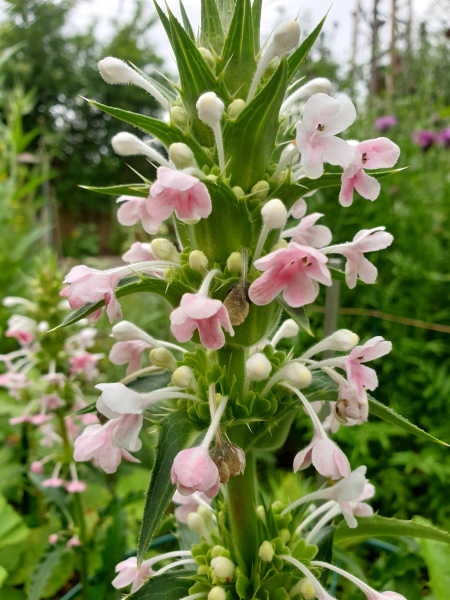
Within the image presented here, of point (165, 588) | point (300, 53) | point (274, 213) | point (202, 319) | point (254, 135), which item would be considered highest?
point (300, 53)

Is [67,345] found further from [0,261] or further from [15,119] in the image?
[15,119]

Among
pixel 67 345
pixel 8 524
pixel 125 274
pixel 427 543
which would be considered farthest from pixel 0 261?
pixel 427 543

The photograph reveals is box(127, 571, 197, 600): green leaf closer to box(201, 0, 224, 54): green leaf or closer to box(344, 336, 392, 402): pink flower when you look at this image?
box(344, 336, 392, 402): pink flower

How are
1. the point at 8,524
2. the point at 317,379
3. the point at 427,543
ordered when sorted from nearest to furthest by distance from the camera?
the point at 317,379
the point at 427,543
the point at 8,524

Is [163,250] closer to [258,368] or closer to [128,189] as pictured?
[128,189]

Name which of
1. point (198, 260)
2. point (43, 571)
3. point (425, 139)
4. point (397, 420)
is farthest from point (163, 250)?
point (425, 139)

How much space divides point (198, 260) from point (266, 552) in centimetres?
53

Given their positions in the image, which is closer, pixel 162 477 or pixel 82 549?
pixel 162 477

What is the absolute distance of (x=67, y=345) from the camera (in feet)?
5.86

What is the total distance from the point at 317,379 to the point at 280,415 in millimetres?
109

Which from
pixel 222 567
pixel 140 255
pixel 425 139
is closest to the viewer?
pixel 222 567

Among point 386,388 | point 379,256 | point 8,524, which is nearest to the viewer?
point 8,524

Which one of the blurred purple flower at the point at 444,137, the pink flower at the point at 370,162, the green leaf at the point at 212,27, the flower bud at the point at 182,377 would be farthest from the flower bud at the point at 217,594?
the blurred purple flower at the point at 444,137

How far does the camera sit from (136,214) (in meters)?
0.85
